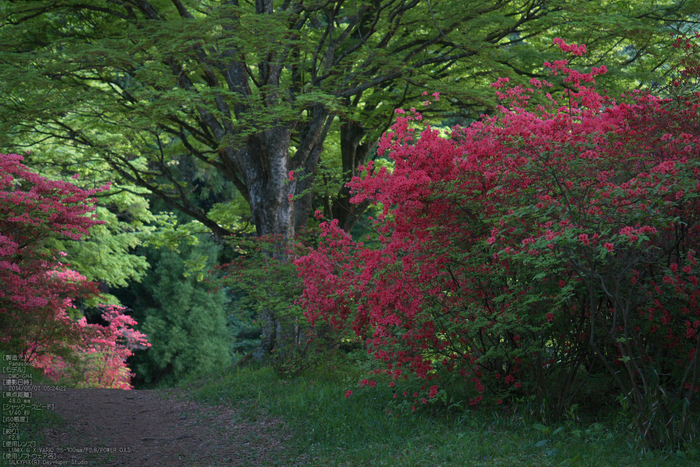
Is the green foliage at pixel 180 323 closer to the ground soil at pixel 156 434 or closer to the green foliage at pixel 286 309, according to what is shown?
the ground soil at pixel 156 434

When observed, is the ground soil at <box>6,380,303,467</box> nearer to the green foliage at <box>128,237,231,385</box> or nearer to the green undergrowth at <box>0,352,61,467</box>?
the green undergrowth at <box>0,352,61,467</box>

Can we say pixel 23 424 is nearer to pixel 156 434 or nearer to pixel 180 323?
pixel 156 434

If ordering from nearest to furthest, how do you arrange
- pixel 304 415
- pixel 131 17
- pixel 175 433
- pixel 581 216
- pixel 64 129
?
1. pixel 581 216
2. pixel 304 415
3. pixel 175 433
4. pixel 131 17
5. pixel 64 129

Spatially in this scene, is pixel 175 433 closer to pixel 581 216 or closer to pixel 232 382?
pixel 232 382

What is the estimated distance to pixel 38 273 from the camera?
9344 millimetres

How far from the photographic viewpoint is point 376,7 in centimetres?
862

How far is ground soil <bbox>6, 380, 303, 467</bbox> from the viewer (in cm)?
512

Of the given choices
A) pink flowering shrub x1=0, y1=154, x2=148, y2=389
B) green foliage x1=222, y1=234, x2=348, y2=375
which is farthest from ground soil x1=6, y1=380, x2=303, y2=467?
pink flowering shrub x1=0, y1=154, x2=148, y2=389

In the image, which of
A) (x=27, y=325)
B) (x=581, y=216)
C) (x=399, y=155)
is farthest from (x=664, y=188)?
(x=27, y=325)

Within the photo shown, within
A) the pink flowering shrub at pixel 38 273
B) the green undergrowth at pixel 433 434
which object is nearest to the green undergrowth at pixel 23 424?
the green undergrowth at pixel 433 434

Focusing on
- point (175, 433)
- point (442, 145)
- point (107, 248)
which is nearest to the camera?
point (442, 145)

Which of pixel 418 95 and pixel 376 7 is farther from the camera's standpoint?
pixel 418 95

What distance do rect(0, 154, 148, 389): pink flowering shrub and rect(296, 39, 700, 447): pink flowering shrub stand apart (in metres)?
5.97

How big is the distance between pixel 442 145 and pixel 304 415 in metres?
3.31
